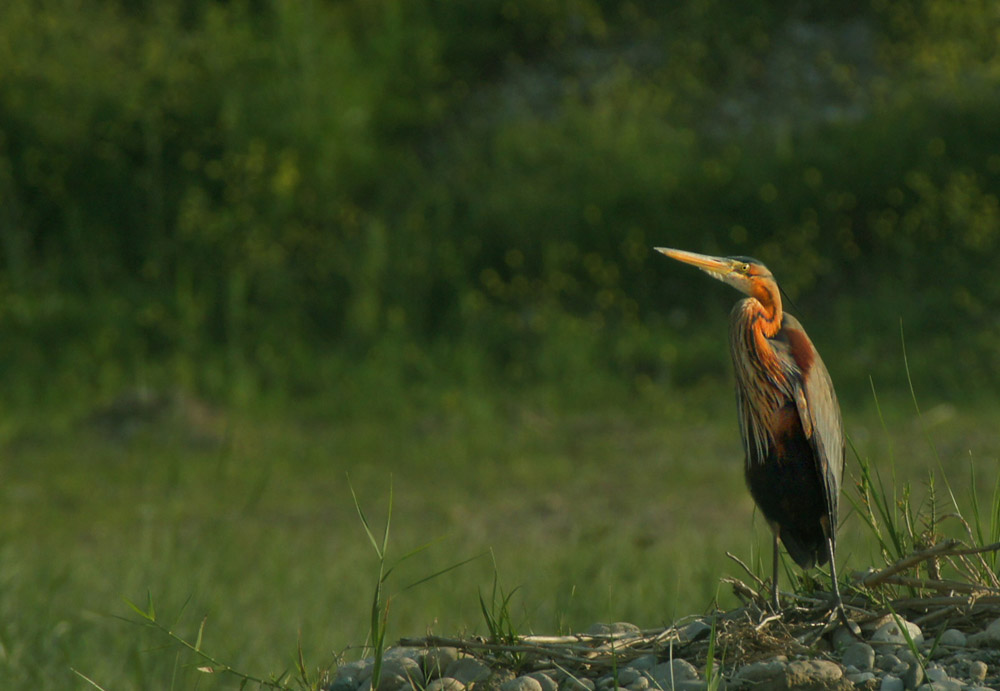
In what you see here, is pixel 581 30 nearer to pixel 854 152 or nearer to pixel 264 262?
pixel 854 152

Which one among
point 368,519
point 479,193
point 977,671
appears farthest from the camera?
point 479,193

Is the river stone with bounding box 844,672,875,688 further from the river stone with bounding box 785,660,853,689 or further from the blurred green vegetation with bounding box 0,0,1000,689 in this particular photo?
the blurred green vegetation with bounding box 0,0,1000,689

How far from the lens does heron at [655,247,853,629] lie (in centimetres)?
242

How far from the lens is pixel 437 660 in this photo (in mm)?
2492

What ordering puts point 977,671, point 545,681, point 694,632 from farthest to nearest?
point 694,632 → point 545,681 → point 977,671

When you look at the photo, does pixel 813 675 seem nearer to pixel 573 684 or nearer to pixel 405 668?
pixel 573 684

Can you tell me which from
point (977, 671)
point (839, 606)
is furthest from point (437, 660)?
point (977, 671)

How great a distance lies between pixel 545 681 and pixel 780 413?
65cm

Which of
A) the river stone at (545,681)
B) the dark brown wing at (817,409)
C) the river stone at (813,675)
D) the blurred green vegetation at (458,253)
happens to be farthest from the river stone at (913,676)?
the blurred green vegetation at (458,253)

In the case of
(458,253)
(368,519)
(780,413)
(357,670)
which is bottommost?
(368,519)

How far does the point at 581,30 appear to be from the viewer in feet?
41.5

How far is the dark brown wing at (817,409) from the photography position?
248cm

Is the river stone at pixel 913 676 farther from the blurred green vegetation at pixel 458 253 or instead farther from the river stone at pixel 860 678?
the blurred green vegetation at pixel 458 253

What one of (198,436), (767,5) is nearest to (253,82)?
(198,436)
